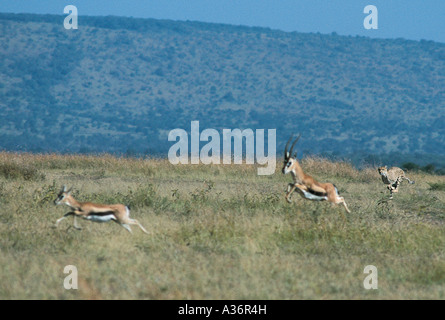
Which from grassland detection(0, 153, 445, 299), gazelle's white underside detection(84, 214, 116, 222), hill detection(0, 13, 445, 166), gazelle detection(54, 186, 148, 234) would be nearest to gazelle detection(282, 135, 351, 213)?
grassland detection(0, 153, 445, 299)

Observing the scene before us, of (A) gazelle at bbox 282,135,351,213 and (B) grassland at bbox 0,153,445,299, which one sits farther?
(A) gazelle at bbox 282,135,351,213

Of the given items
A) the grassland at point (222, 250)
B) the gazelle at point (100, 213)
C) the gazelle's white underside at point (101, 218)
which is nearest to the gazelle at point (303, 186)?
the grassland at point (222, 250)

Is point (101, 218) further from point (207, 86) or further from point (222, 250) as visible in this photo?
point (207, 86)

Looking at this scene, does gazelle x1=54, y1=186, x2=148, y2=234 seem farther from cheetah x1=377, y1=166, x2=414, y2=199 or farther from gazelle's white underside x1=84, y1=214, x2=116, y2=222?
cheetah x1=377, y1=166, x2=414, y2=199

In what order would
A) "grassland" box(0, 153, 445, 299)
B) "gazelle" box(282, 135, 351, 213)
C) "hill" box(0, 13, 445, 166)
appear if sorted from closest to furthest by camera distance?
"grassland" box(0, 153, 445, 299) → "gazelle" box(282, 135, 351, 213) → "hill" box(0, 13, 445, 166)

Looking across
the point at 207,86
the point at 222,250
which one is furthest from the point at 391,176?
the point at 207,86

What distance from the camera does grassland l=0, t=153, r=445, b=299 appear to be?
8156mm

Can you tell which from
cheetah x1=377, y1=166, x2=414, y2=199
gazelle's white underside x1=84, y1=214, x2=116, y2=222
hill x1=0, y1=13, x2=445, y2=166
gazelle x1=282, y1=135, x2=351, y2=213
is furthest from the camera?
hill x1=0, y1=13, x2=445, y2=166

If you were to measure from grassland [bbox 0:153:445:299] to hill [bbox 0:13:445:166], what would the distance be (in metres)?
68.5

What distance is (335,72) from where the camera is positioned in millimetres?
120000

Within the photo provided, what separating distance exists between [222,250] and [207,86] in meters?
104

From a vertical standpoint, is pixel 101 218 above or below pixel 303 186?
below

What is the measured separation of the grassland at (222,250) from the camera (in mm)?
8156

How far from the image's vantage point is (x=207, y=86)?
373ft
